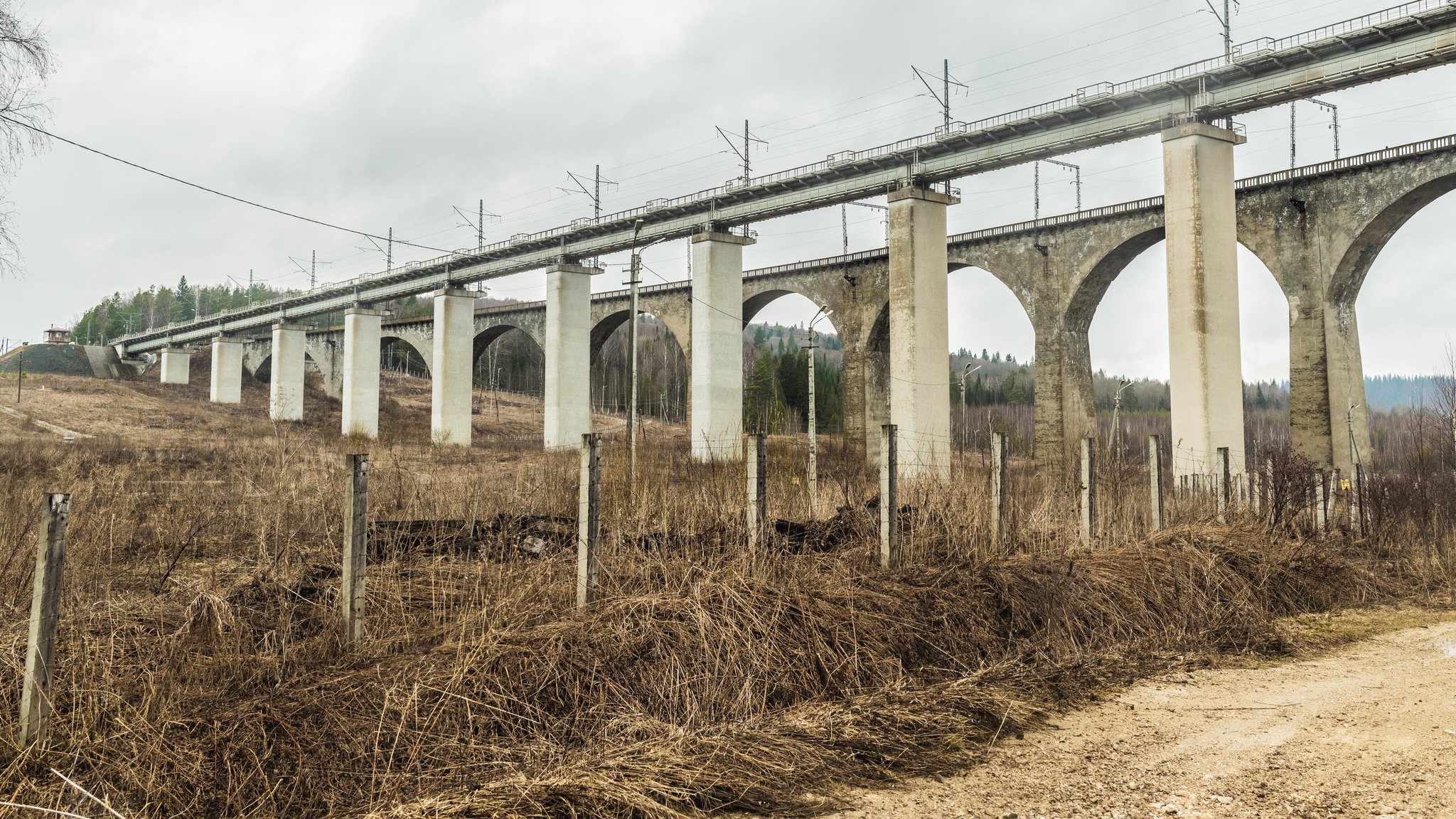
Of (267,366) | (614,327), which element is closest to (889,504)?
(614,327)

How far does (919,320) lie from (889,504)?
60.5 feet

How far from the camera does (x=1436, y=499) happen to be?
15055mm

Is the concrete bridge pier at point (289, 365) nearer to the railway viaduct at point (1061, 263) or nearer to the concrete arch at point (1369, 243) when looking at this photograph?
the railway viaduct at point (1061, 263)

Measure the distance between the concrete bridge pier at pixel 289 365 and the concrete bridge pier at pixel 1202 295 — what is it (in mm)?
47373

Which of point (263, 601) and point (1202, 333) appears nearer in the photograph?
point (263, 601)

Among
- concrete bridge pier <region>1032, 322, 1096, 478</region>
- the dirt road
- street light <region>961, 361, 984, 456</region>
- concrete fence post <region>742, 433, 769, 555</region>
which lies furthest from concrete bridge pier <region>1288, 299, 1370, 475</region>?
concrete fence post <region>742, 433, 769, 555</region>

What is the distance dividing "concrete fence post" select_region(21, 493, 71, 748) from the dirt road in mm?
3750

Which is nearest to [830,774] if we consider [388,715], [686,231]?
[388,715]

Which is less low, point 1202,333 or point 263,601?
point 1202,333

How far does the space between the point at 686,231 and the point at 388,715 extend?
28500mm

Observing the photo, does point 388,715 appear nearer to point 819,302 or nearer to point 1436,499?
point 1436,499

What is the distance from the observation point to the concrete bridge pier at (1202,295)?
20.5 meters

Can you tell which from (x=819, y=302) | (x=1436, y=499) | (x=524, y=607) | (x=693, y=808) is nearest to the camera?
(x=693, y=808)

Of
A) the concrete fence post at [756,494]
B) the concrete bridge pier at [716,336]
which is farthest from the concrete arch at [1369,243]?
the concrete fence post at [756,494]
